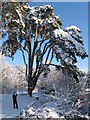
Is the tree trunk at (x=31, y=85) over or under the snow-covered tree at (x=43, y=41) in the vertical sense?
under

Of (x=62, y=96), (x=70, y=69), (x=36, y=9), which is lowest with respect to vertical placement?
(x=62, y=96)

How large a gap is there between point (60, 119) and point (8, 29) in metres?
6.57

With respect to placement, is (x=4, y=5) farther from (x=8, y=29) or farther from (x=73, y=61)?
(x=73, y=61)

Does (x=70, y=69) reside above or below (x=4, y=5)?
below

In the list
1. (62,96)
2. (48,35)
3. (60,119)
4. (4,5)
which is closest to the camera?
(60,119)

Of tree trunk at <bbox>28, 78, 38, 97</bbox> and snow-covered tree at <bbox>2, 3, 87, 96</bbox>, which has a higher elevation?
snow-covered tree at <bbox>2, 3, 87, 96</bbox>

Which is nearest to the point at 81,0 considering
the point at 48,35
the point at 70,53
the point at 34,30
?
the point at 70,53

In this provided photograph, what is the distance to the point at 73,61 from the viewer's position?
1442 cm

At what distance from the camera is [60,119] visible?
277 inches

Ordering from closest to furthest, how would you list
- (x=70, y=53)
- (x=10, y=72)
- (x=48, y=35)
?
(x=70, y=53) < (x=48, y=35) < (x=10, y=72)

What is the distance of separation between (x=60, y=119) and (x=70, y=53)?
734 cm

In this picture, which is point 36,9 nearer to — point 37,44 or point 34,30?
point 34,30

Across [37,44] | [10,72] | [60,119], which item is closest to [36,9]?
[37,44]

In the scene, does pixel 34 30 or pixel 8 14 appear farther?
pixel 34 30
